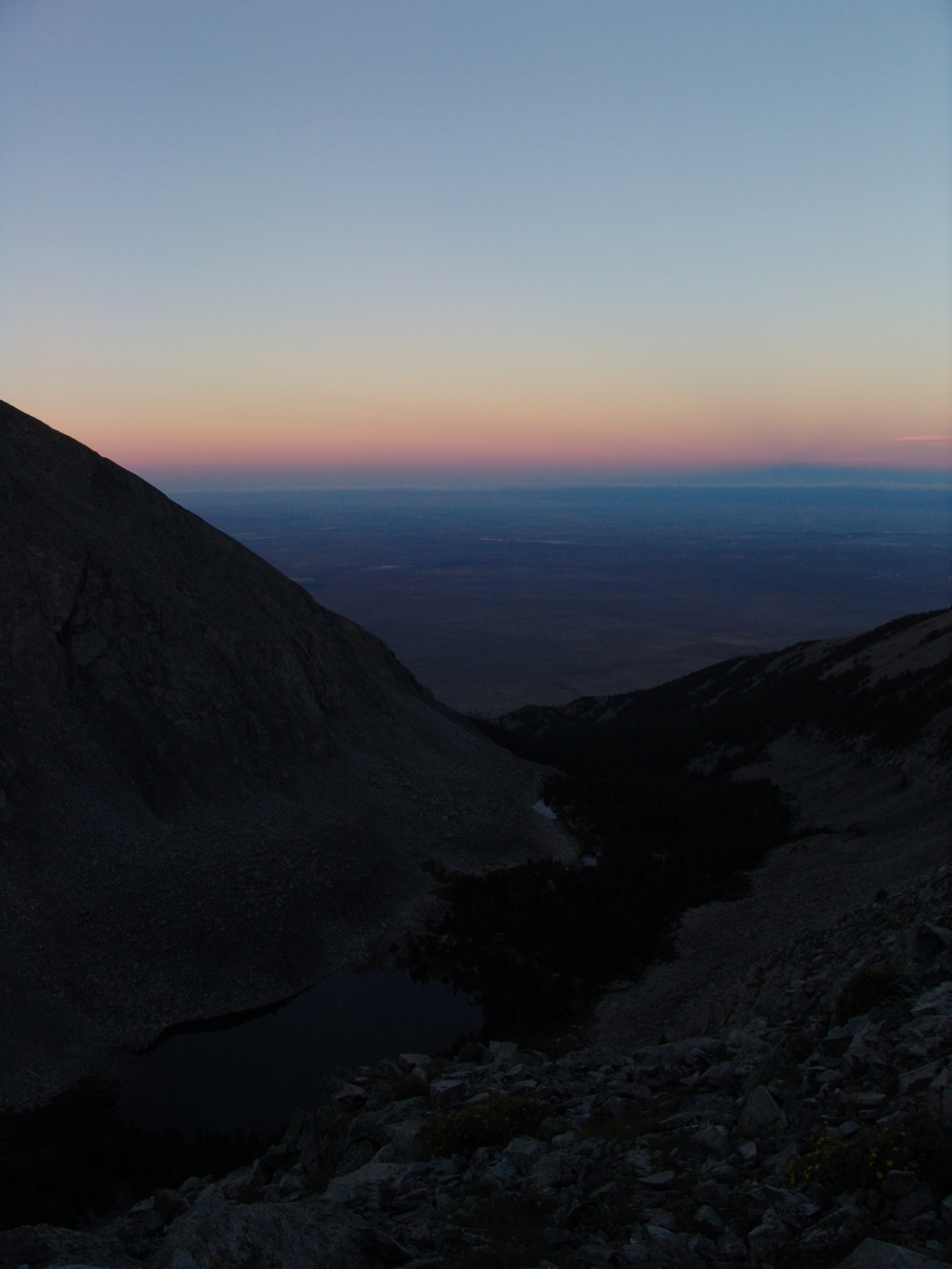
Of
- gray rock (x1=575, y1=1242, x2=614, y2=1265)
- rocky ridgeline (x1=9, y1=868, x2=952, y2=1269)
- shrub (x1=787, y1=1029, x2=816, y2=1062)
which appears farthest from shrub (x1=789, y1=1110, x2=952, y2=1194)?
shrub (x1=787, y1=1029, x2=816, y2=1062)

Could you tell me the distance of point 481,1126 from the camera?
40.3 ft

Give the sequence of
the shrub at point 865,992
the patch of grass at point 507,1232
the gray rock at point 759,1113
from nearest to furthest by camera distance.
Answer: the patch of grass at point 507,1232 → the gray rock at point 759,1113 → the shrub at point 865,992

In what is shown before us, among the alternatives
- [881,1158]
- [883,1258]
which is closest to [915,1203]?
[881,1158]

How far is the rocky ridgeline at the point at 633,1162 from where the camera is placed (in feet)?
26.8

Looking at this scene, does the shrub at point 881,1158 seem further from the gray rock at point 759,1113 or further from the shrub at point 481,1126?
the shrub at point 481,1126

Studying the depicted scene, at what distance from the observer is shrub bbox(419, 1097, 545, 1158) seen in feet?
40.0

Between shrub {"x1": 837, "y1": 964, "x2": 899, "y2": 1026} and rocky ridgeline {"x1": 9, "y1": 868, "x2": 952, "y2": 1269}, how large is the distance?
1.3 inches

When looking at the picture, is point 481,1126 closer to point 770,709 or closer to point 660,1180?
point 660,1180

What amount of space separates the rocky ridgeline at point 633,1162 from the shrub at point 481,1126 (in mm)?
31

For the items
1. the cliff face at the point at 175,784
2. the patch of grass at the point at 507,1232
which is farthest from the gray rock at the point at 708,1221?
the cliff face at the point at 175,784

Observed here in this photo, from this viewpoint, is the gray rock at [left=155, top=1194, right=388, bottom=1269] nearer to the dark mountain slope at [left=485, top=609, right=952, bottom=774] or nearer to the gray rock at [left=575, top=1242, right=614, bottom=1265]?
the gray rock at [left=575, top=1242, right=614, bottom=1265]

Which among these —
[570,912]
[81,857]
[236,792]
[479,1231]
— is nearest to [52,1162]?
[81,857]

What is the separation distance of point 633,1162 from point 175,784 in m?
27.7

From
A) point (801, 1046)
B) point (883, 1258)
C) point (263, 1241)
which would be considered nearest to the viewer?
point (883, 1258)
